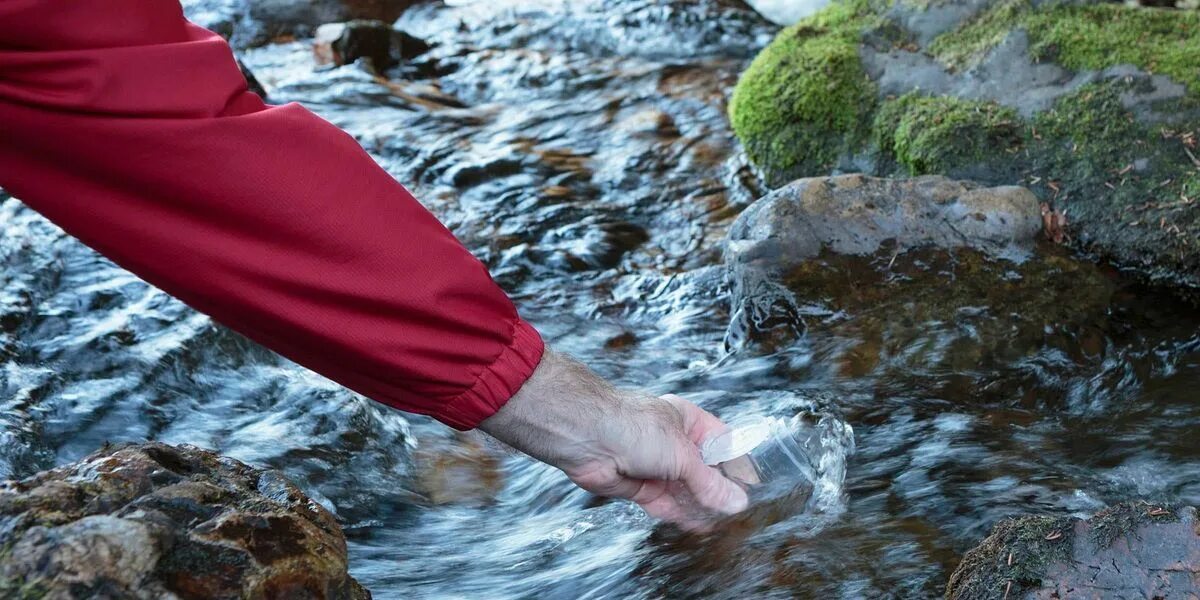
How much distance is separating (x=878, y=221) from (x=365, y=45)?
665 cm

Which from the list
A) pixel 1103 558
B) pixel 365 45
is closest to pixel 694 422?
pixel 1103 558

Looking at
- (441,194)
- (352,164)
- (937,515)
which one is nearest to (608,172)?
(441,194)

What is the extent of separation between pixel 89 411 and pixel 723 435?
2.50 m

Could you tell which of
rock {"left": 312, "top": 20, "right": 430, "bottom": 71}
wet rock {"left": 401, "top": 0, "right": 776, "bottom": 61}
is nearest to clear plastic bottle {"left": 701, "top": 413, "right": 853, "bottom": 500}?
wet rock {"left": 401, "top": 0, "right": 776, "bottom": 61}

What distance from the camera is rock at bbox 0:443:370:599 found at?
2.03m

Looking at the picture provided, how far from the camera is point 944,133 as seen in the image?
564 cm

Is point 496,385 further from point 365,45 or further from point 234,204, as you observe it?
point 365,45

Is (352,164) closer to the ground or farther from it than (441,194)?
farther from it

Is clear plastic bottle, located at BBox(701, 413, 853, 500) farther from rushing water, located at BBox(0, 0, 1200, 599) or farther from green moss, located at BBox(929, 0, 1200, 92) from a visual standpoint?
green moss, located at BBox(929, 0, 1200, 92)

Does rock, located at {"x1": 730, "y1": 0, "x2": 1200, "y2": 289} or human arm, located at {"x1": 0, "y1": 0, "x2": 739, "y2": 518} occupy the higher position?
human arm, located at {"x1": 0, "y1": 0, "x2": 739, "y2": 518}

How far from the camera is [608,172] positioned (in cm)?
733

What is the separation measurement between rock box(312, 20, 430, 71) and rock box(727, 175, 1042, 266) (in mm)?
5995

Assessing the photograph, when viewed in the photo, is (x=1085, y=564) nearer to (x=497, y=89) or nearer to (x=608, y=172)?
(x=608, y=172)

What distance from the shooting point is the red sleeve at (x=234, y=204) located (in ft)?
7.22
